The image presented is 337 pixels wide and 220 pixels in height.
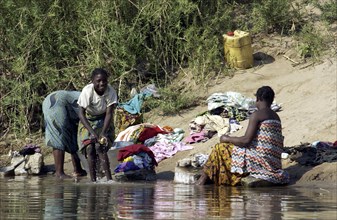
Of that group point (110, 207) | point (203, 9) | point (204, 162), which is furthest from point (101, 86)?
point (203, 9)

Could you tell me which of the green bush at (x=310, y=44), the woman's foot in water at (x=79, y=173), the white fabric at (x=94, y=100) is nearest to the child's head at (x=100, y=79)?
the white fabric at (x=94, y=100)

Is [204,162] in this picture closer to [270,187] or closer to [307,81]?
[270,187]

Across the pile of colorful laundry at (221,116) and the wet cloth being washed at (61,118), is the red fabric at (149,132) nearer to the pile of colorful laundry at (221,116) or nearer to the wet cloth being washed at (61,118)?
the pile of colorful laundry at (221,116)

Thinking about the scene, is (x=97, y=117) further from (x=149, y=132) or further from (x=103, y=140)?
(x=149, y=132)

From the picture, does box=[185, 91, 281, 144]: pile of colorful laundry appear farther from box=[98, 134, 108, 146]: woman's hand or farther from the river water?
box=[98, 134, 108, 146]: woman's hand

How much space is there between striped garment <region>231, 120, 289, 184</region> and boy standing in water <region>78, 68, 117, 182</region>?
170cm

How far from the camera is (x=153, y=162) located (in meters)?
12.5

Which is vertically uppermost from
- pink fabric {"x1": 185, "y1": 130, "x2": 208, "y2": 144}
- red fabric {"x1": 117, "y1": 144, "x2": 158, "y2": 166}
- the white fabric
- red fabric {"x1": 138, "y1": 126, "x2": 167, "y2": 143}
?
the white fabric

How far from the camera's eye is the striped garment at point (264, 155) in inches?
429

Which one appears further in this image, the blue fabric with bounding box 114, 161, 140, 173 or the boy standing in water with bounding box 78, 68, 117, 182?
the blue fabric with bounding box 114, 161, 140, 173

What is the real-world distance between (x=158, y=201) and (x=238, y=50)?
725 centimetres

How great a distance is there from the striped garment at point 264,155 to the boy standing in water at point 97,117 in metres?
1.70

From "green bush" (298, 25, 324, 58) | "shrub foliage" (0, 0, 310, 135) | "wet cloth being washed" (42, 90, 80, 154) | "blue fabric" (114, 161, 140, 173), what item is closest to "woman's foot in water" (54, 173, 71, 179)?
"wet cloth being washed" (42, 90, 80, 154)

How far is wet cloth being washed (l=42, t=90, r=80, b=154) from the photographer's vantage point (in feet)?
42.6
